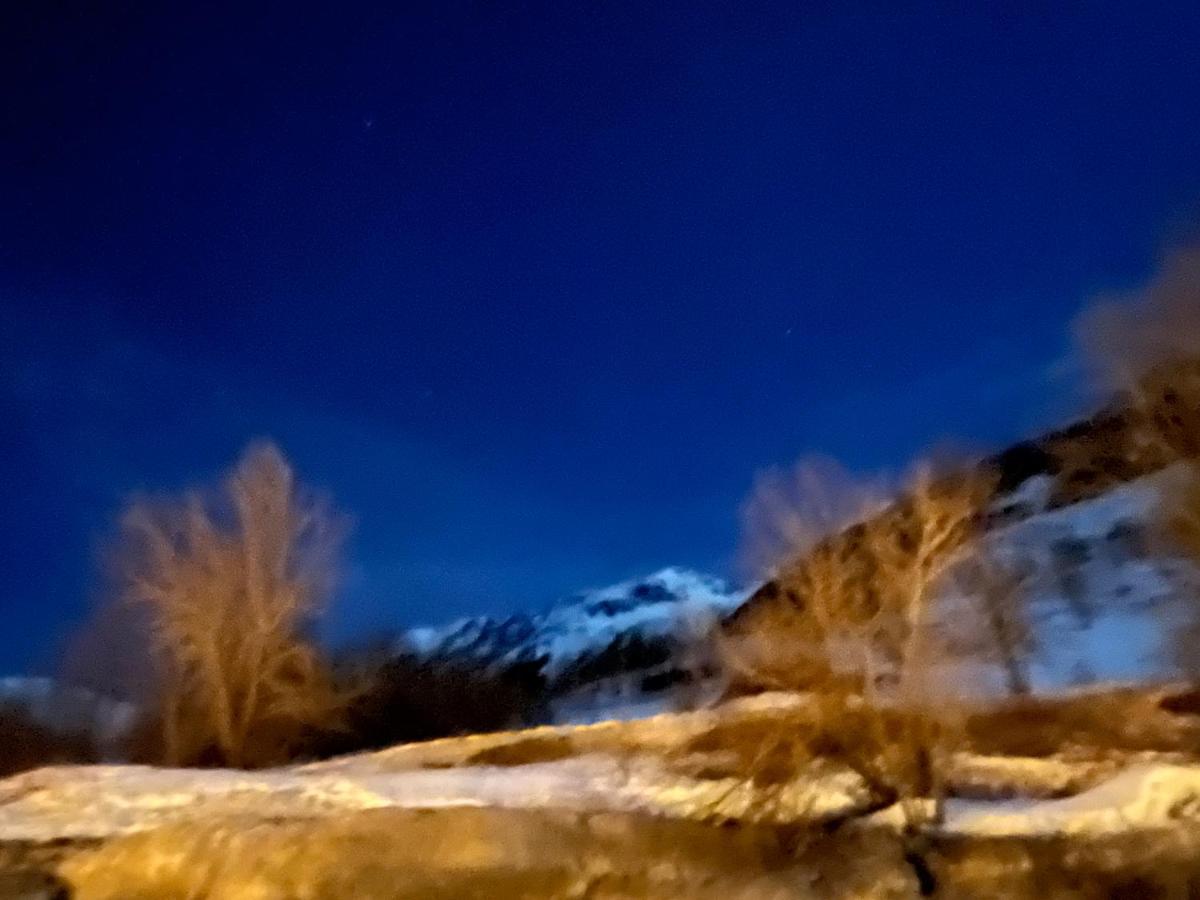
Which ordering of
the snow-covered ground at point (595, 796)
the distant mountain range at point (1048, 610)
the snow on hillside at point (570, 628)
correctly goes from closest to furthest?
Result: 1. the snow-covered ground at point (595, 796)
2. the distant mountain range at point (1048, 610)
3. the snow on hillside at point (570, 628)

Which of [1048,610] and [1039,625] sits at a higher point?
[1048,610]

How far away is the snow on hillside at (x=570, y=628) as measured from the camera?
52375 millimetres

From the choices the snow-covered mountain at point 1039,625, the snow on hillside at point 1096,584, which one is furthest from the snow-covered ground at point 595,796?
the snow on hillside at point 1096,584

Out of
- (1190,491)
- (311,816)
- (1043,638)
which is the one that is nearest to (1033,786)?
(1190,491)

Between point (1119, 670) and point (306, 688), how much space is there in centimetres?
2446

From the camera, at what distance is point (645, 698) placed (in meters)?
51.7

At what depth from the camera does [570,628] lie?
7562 cm

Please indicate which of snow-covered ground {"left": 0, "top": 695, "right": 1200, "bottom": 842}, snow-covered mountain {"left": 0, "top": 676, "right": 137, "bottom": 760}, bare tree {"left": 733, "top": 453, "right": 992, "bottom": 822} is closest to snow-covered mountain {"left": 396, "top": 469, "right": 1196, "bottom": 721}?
bare tree {"left": 733, "top": 453, "right": 992, "bottom": 822}

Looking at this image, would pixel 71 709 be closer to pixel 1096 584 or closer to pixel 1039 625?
pixel 1039 625

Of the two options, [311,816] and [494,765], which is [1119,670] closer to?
[494,765]

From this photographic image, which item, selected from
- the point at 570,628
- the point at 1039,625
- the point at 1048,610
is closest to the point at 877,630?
the point at 1039,625

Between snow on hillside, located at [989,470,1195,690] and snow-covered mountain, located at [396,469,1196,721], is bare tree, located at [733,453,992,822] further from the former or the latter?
snow on hillside, located at [989,470,1195,690]

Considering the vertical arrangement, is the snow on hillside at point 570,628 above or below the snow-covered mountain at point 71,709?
above

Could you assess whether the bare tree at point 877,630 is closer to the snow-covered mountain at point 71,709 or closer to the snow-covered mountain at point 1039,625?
the snow-covered mountain at point 1039,625
